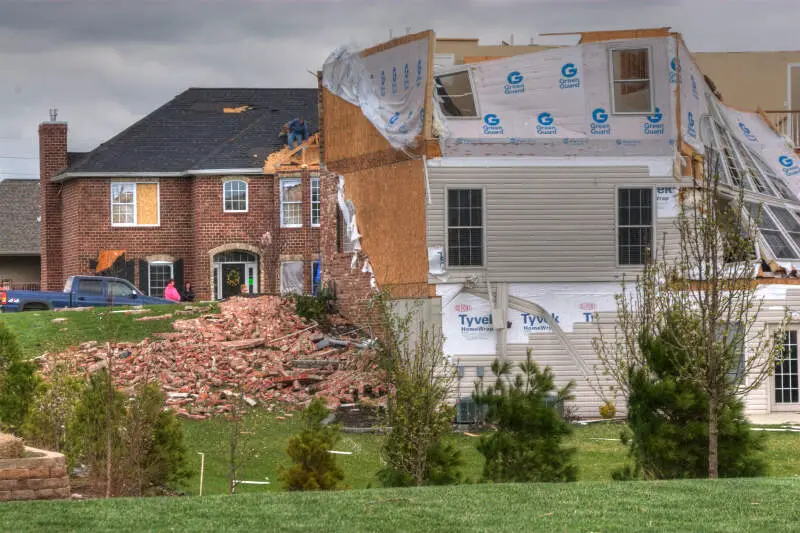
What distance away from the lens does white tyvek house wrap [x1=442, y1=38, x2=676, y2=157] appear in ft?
90.7

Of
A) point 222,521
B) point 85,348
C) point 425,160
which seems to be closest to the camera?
point 222,521

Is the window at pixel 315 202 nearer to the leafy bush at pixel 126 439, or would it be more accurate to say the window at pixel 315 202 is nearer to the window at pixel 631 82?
the window at pixel 631 82

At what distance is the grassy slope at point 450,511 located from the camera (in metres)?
11.3

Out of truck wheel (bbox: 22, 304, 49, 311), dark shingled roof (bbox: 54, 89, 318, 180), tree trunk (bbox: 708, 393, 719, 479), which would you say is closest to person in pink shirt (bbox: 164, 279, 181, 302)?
truck wheel (bbox: 22, 304, 49, 311)

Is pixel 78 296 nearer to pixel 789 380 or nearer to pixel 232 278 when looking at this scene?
pixel 232 278

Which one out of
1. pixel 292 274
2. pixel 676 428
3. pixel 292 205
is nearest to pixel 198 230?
pixel 292 205

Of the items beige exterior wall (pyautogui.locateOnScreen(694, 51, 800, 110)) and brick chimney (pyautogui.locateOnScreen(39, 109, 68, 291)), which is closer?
beige exterior wall (pyautogui.locateOnScreen(694, 51, 800, 110))

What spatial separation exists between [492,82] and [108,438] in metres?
13.8

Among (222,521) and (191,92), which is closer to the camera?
(222,521)

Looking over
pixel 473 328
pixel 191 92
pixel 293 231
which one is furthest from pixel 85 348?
pixel 191 92

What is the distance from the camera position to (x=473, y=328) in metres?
27.4

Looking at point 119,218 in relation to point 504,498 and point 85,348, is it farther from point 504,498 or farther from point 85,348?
point 504,498

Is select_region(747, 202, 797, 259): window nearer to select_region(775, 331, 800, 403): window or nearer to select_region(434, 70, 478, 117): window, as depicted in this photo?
select_region(775, 331, 800, 403): window

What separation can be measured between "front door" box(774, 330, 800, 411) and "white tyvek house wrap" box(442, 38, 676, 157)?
4.83m
